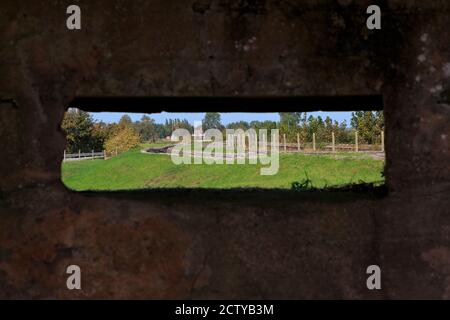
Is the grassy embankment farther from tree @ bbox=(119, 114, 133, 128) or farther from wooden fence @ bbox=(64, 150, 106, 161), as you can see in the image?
tree @ bbox=(119, 114, 133, 128)

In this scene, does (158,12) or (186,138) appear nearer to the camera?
(158,12)

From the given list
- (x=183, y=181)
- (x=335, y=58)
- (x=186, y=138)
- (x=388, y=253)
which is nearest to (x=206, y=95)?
(x=335, y=58)

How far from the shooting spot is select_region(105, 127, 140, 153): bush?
46.4 metres

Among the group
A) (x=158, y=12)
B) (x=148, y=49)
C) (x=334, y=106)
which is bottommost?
(x=334, y=106)

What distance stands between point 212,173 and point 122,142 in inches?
1011

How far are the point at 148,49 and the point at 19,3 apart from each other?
0.53 m

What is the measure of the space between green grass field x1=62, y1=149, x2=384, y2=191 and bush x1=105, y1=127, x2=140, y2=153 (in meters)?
12.4

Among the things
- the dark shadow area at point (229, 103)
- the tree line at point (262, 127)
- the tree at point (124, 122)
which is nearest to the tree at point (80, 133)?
the tree line at point (262, 127)

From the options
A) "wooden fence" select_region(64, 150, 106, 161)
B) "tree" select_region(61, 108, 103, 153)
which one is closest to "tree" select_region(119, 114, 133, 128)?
"tree" select_region(61, 108, 103, 153)

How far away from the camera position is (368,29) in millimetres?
2256

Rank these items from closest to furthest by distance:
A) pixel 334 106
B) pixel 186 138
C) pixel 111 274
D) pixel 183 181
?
pixel 111 274 < pixel 334 106 < pixel 183 181 < pixel 186 138

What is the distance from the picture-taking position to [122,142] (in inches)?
1866

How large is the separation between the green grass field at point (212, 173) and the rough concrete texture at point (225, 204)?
1130cm

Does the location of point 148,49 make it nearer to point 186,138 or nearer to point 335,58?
point 335,58
